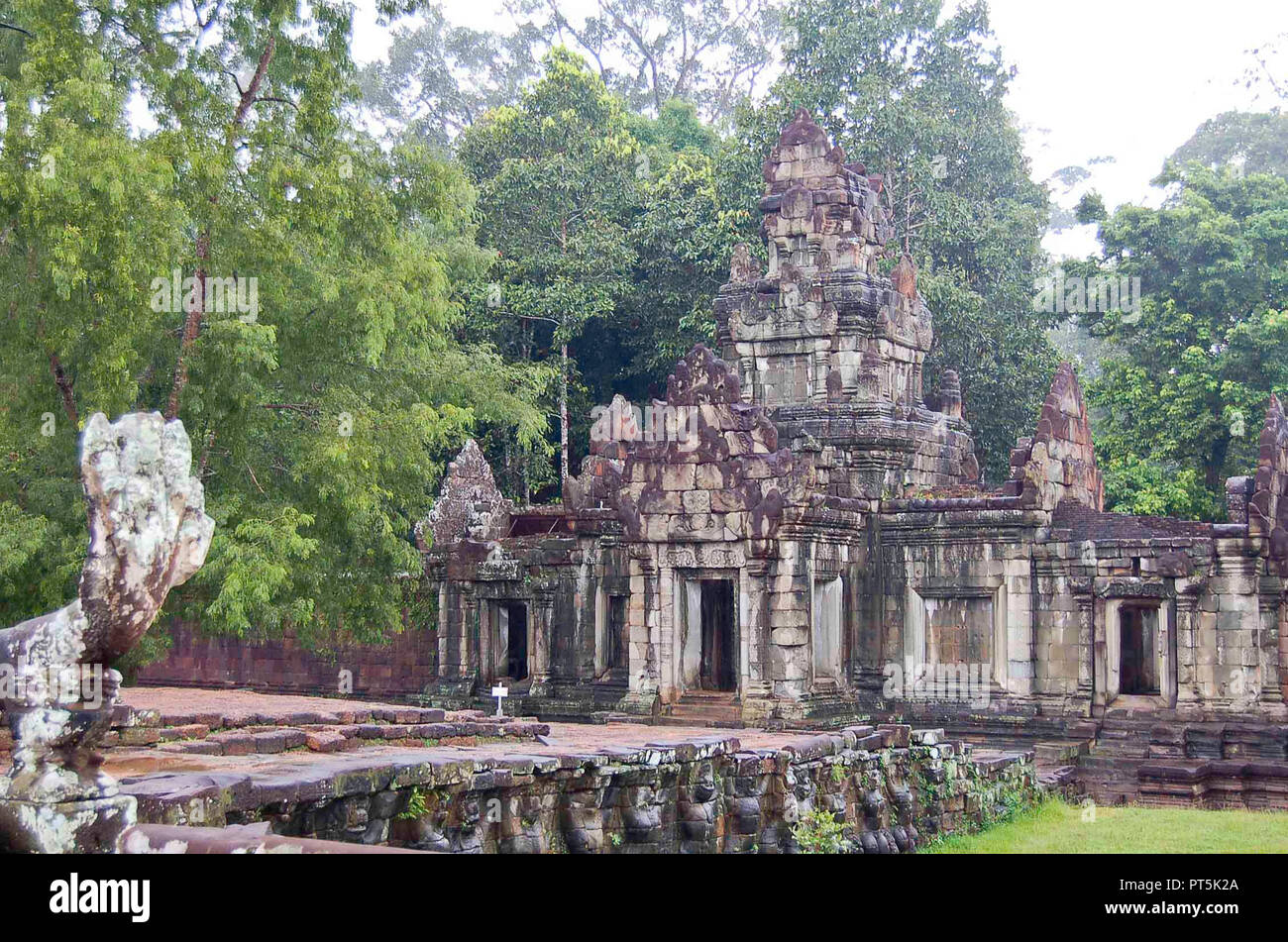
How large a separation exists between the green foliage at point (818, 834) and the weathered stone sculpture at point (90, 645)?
7.02 meters

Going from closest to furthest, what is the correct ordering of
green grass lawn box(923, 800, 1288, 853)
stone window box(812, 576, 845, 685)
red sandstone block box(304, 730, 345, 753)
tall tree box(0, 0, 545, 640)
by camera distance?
red sandstone block box(304, 730, 345, 753) → green grass lawn box(923, 800, 1288, 853) → tall tree box(0, 0, 545, 640) → stone window box(812, 576, 845, 685)

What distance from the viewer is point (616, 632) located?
21328 mm

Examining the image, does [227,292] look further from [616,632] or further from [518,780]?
[518,780]

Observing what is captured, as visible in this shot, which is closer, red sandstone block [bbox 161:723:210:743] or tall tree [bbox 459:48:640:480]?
red sandstone block [bbox 161:723:210:743]

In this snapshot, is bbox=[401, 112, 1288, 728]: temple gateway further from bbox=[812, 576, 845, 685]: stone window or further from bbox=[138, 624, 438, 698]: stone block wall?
bbox=[138, 624, 438, 698]: stone block wall

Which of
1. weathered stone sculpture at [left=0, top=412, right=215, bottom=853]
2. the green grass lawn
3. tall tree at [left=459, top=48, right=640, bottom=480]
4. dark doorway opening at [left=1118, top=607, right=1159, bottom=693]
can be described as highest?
tall tree at [left=459, top=48, right=640, bottom=480]

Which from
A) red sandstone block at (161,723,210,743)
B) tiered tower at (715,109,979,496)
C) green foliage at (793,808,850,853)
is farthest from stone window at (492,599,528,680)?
red sandstone block at (161,723,210,743)

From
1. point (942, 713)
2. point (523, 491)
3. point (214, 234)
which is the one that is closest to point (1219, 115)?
point (523, 491)

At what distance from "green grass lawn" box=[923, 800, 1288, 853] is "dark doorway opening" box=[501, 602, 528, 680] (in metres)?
8.92

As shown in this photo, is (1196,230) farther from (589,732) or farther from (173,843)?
(173,843)

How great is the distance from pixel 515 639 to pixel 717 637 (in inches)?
159

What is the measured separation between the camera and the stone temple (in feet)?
59.7

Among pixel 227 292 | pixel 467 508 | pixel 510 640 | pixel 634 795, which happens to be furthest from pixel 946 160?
pixel 634 795

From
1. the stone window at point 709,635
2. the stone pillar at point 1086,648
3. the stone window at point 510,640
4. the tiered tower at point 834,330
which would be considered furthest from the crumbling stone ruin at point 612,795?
the stone window at point 510,640
